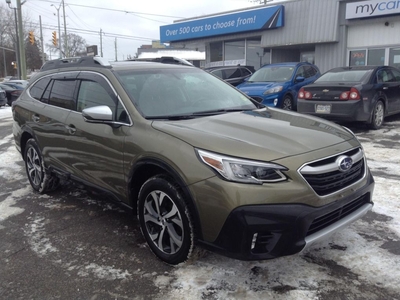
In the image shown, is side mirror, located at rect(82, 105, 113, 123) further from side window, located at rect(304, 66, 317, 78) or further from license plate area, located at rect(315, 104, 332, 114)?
side window, located at rect(304, 66, 317, 78)

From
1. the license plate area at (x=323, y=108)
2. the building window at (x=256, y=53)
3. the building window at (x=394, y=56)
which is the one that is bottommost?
the license plate area at (x=323, y=108)

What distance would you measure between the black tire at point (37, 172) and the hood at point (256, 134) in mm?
A: 2466

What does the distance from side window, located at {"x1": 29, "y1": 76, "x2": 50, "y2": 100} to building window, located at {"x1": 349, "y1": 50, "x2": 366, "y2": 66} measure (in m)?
15.5

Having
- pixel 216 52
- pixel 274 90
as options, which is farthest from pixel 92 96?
pixel 216 52

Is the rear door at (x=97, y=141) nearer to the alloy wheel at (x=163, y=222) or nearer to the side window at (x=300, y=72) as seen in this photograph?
the alloy wheel at (x=163, y=222)

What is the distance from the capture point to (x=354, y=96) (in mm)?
8094

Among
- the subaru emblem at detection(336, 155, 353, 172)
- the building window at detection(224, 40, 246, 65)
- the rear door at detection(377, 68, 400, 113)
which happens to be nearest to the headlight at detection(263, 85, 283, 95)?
the rear door at detection(377, 68, 400, 113)

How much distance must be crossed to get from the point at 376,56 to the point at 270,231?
16.5 metres

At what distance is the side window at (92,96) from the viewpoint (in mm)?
3788

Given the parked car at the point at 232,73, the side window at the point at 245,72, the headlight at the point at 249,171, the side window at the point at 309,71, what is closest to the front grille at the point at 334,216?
the headlight at the point at 249,171

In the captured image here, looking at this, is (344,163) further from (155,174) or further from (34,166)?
(34,166)

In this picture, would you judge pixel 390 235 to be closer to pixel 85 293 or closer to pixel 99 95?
pixel 85 293

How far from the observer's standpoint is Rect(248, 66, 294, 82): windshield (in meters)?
10.9

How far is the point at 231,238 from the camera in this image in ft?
8.77
